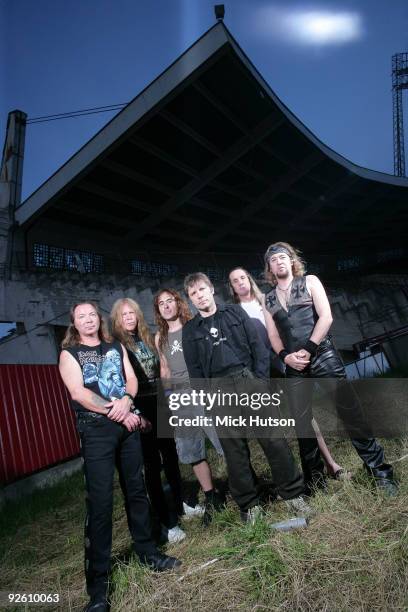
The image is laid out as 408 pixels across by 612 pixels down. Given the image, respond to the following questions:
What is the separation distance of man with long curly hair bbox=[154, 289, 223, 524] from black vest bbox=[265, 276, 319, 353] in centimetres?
96

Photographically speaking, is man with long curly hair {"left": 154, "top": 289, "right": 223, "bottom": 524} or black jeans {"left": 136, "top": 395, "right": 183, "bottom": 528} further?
man with long curly hair {"left": 154, "top": 289, "right": 223, "bottom": 524}

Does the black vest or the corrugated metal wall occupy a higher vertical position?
the black vest

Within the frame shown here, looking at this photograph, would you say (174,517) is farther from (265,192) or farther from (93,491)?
(265,192)

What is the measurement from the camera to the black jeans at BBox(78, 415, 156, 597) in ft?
7.29

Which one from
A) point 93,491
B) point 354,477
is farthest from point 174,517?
point 354,477

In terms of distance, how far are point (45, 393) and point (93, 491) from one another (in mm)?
6120

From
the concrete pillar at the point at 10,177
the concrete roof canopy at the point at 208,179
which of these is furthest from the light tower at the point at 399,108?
the concrete pillar at the point at 10,177

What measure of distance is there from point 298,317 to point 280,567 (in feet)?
5.63

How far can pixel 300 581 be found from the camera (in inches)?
77.1

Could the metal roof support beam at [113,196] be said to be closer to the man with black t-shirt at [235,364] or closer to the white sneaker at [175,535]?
the man with black t-shirt at [235,364]

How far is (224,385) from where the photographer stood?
289 cm

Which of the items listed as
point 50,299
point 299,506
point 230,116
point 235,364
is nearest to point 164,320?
point 235,364

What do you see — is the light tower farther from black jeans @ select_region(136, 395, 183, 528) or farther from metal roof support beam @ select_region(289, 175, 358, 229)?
black jeans @ select_region(136, 395, 183, 528)

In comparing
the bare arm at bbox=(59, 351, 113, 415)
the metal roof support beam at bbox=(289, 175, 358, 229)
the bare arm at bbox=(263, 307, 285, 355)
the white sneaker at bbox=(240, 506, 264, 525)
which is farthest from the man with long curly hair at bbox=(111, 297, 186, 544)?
the metal roof support beam at bbox=(289, 175, 358, 229)
